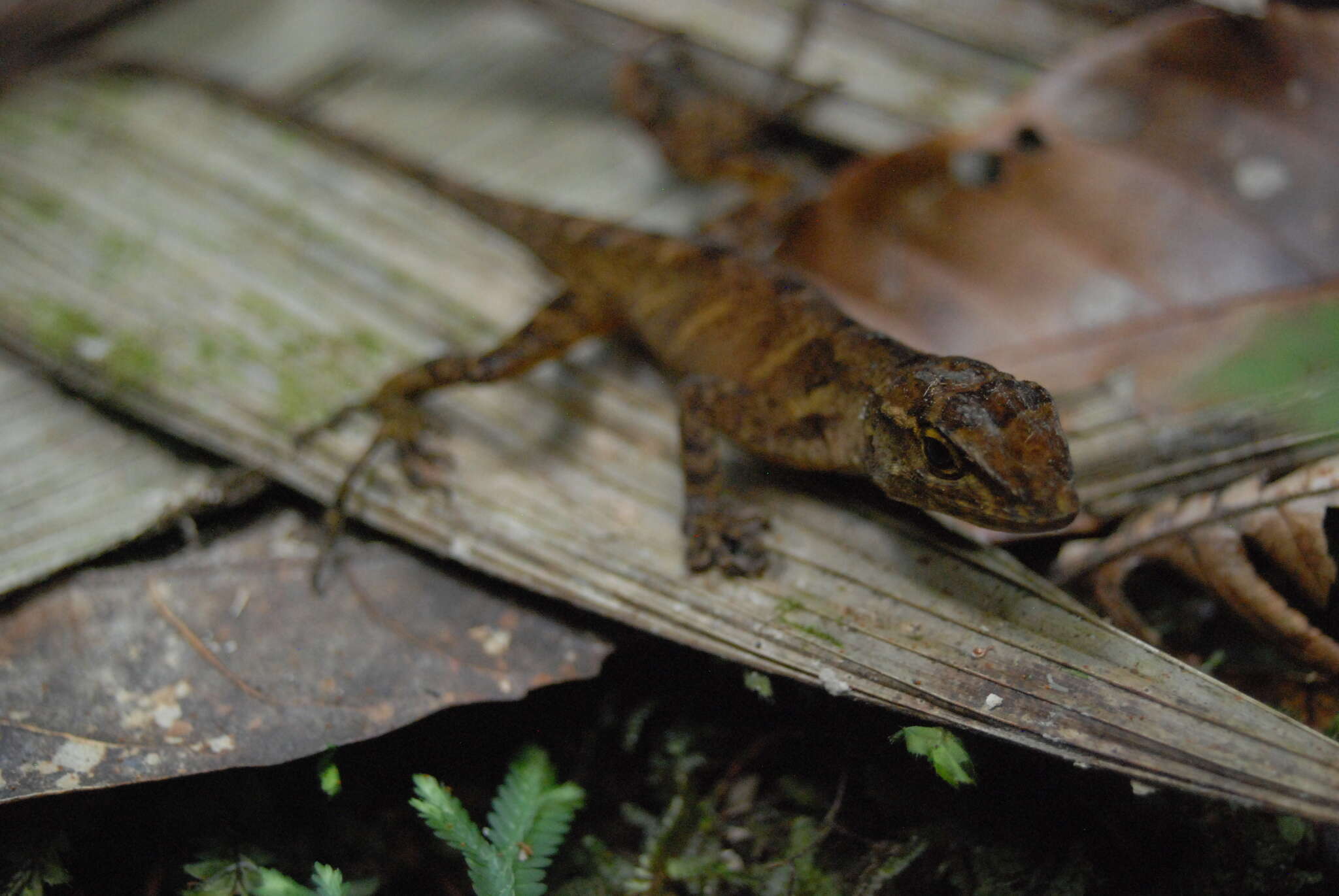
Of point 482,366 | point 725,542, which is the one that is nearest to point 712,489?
point 725,542

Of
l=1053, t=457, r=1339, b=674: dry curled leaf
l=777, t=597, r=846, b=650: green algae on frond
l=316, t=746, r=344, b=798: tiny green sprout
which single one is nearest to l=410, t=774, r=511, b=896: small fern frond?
l=316, t=746, r=344, b=798: tiny green sprout

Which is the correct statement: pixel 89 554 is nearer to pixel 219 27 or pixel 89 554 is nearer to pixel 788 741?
pixel 788 741

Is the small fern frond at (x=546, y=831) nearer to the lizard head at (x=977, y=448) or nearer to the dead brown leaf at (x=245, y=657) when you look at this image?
the dead brown leaf at (x=245, y=657)

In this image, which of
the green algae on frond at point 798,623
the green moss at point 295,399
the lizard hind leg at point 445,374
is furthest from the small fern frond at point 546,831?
the green moss at point 295,399

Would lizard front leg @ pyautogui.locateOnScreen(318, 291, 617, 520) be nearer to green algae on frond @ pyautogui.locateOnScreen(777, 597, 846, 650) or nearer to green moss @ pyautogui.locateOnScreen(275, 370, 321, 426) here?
green moss @ pyautogui.locateOnScreen(275, 370, 321, 426)

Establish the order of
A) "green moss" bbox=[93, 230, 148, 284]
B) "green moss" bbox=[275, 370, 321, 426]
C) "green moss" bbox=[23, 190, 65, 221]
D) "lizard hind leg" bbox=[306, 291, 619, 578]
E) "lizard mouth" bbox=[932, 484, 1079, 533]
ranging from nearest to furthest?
"lizard mouth" bbox=[932, 484, 1079, 533], "lizard hind leg" bbox=[306, 291, 619, 578], "green moss" bbox=[275, 370, 321, 426], "green moss" bbox=[93, 230, 148, 284], "green moss" bbox=[23, 190, 65, 221]
